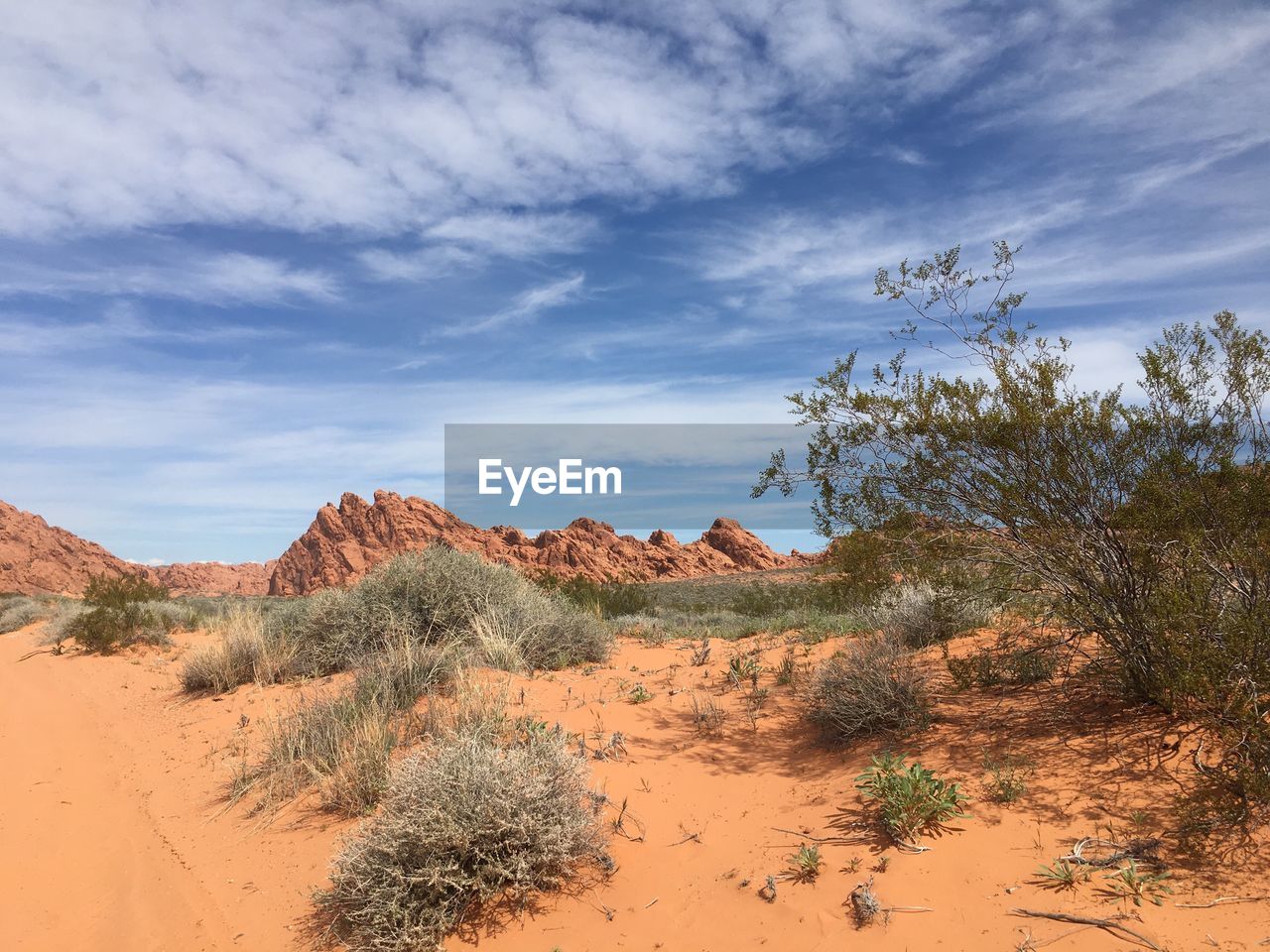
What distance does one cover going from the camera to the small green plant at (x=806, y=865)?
4582mm

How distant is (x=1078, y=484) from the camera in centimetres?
592

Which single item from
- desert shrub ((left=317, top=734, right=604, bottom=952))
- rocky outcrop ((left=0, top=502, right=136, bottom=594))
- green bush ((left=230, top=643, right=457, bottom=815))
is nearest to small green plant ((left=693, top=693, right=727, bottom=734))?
desert shrub ((left=317, top=734, right=604, bottom=952))

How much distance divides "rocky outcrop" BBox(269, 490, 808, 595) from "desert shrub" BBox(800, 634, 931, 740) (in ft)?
136

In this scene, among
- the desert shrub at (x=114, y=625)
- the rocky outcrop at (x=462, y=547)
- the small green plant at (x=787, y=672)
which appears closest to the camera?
the small green plant at (x=787, y=672)

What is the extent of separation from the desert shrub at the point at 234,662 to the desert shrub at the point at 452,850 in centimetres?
608

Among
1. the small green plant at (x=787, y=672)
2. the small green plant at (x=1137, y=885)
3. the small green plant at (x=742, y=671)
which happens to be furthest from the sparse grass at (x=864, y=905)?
the small green plant at (x=787, y=672)

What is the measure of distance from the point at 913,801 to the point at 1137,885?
121 cm

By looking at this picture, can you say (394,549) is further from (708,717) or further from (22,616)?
(708,717)

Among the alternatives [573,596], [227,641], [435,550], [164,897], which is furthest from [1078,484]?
[573,596]

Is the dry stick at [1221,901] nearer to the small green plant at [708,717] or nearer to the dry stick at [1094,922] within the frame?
the dry stick at [1094,922]

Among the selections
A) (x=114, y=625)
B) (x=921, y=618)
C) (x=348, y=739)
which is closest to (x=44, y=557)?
(x=114, y=625)

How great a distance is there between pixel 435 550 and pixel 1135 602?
9030mm

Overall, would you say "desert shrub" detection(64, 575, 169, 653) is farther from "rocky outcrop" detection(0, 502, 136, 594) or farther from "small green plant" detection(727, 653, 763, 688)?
"rocky outcrop" detection(0, 502, 136, 594)

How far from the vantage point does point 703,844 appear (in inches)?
208
